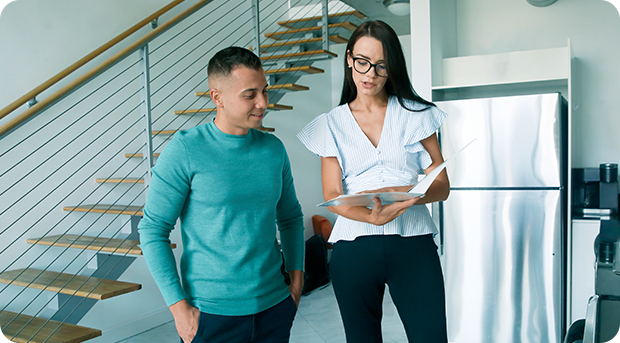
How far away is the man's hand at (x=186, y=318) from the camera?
111 cm

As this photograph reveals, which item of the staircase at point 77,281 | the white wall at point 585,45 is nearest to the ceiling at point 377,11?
the white wall at point 585,45

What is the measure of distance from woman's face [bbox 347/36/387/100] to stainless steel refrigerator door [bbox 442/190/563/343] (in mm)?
1887

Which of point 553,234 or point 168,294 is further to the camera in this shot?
point 553,234

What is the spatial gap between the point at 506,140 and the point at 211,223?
7.48ft

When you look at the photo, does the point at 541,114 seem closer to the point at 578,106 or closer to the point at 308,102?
the point at 578,106

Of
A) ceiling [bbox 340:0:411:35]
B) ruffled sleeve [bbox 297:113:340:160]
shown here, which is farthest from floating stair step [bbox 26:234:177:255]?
ceiling [bbox 340:0:411:35]

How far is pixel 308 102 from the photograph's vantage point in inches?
217

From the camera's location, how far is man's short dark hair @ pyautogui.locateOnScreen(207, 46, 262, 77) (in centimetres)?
118

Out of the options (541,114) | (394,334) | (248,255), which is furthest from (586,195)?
(248,255)

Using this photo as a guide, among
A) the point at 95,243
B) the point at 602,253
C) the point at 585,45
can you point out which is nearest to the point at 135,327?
the point at 95,243

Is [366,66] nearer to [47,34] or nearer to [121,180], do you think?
[121,180]

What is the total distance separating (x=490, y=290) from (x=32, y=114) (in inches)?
104

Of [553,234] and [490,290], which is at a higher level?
[553,234]

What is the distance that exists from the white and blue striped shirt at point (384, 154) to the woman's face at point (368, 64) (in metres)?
0.10
